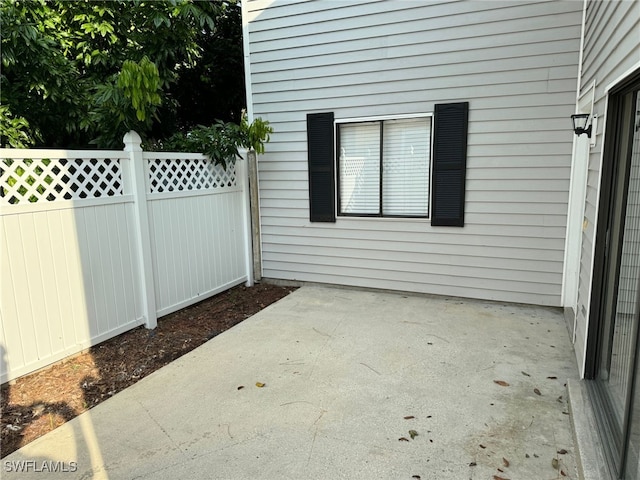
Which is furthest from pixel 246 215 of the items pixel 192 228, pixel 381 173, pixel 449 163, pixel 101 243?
pixel 449 163

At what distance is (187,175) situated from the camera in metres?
4.65

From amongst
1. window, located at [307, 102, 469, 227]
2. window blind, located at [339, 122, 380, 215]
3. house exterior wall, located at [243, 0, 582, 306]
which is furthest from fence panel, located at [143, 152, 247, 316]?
window blind, located at [339, 122, 380, 215]

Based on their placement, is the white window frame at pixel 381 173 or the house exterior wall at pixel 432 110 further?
the white window frame at pixel 381 173

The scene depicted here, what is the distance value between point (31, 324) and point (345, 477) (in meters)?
2.58

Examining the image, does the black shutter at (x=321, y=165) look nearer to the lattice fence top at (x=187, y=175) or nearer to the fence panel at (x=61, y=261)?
the lattice fence top at (x=187, y=175)

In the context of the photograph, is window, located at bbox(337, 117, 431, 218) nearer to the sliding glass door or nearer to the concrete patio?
the concrete patio

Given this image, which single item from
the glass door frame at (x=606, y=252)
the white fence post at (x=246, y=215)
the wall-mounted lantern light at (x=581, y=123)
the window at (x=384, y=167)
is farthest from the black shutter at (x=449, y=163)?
the white fence post at (x=246, y=215)

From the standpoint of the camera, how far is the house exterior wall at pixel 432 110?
13.5 ft

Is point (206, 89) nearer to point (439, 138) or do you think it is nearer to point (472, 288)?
point (439, 138)

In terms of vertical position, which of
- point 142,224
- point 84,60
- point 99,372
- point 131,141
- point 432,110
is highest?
point 84,60

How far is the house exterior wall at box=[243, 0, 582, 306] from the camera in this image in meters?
4.12

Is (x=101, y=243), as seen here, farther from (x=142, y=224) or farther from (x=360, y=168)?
(x=360, y=168)

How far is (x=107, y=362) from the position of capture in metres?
3.43
